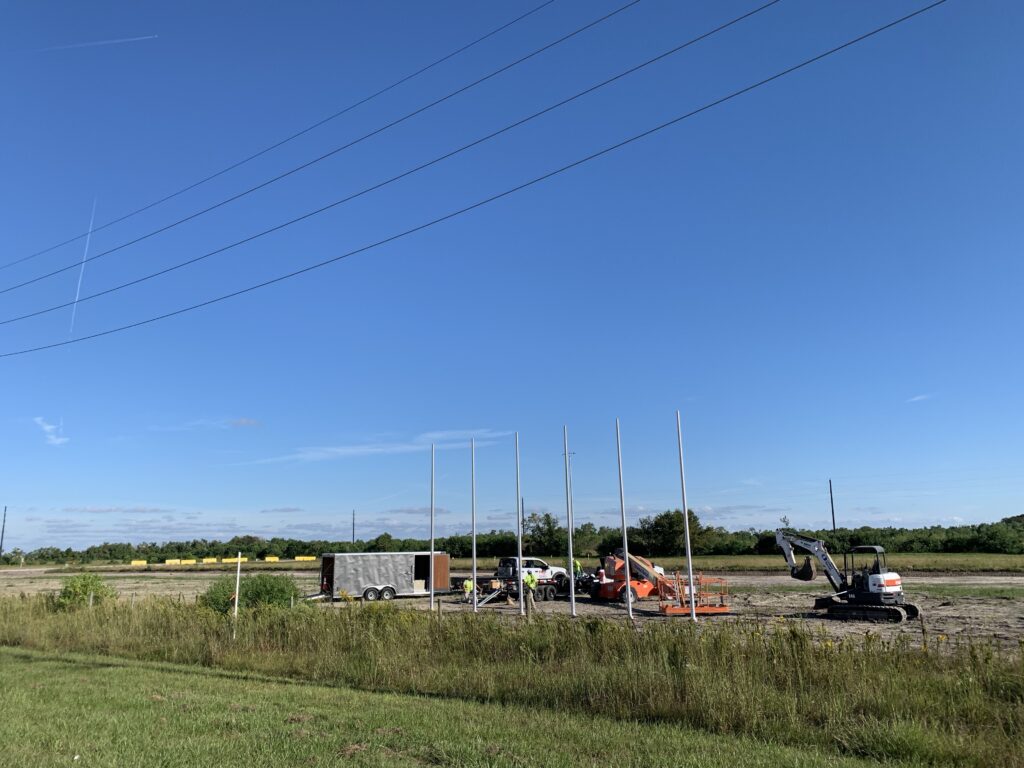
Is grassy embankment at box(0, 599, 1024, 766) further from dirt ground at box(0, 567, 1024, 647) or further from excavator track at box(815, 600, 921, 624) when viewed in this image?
excavator track at box(815, 600, 921, 624)

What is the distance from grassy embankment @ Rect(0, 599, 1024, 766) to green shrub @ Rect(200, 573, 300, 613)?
3918mm

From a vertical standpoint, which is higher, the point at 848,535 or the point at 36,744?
the point at 848,535

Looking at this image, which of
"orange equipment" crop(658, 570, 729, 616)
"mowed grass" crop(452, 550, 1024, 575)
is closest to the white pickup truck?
"orange equipment" crop(658, 570, 729, 616)

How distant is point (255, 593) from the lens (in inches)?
850

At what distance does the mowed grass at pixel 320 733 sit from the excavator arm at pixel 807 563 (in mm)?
18298

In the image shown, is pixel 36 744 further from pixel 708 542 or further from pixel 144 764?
pixel 708 542

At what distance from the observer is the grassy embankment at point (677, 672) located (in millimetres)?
8406

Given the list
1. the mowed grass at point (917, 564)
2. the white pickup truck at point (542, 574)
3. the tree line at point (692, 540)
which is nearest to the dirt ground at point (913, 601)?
the white pickup truck at point (542, 574)

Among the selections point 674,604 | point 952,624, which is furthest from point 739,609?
point 952,624

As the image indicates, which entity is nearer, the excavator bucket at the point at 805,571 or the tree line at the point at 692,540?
the excavator bucket at the point at 805,571

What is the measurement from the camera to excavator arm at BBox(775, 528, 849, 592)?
2567 cm

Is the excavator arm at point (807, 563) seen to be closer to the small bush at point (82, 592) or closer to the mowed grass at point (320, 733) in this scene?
the mowed grass at point (320, 733)

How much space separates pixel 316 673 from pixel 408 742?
5.96m

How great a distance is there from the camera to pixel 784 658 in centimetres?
1046
